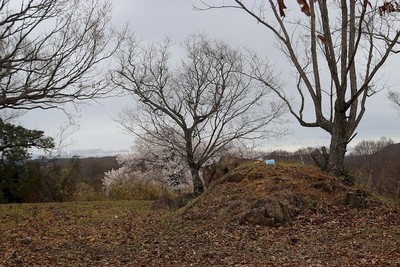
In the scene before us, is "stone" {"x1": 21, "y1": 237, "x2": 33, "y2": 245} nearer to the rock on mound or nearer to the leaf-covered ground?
the leaf-covered ground

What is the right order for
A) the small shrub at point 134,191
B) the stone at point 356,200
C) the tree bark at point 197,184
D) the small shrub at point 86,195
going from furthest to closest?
the small shrub at point 134,191, the small shrub at point 86,195, the tree bark at point 197,184, the stone at point 356,200

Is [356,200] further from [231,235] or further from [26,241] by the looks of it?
[26,241]

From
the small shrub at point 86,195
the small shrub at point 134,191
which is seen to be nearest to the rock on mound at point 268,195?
the small shrub at point 134,191

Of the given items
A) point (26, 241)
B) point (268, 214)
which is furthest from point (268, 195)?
point (26, 241)

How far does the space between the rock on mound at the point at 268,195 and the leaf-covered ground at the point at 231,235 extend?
0.07 ft

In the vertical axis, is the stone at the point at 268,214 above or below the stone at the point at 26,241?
above

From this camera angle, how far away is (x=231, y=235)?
668 cm

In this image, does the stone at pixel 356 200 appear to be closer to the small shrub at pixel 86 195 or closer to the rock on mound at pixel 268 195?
the rock on mound at pixel 268 195

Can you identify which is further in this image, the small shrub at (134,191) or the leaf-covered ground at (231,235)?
the small shrub at (134,191)

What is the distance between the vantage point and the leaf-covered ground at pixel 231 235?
5.55 m

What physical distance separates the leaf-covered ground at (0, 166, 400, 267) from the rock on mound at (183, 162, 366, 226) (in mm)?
21

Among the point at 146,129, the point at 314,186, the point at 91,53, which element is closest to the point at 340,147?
the point at 314,186

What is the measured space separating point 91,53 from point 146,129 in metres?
7.15

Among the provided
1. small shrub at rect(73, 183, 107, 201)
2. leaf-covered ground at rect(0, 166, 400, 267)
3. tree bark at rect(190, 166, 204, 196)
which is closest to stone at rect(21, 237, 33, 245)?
leaf-covered ground at rect(0, 166, 400, 267)
